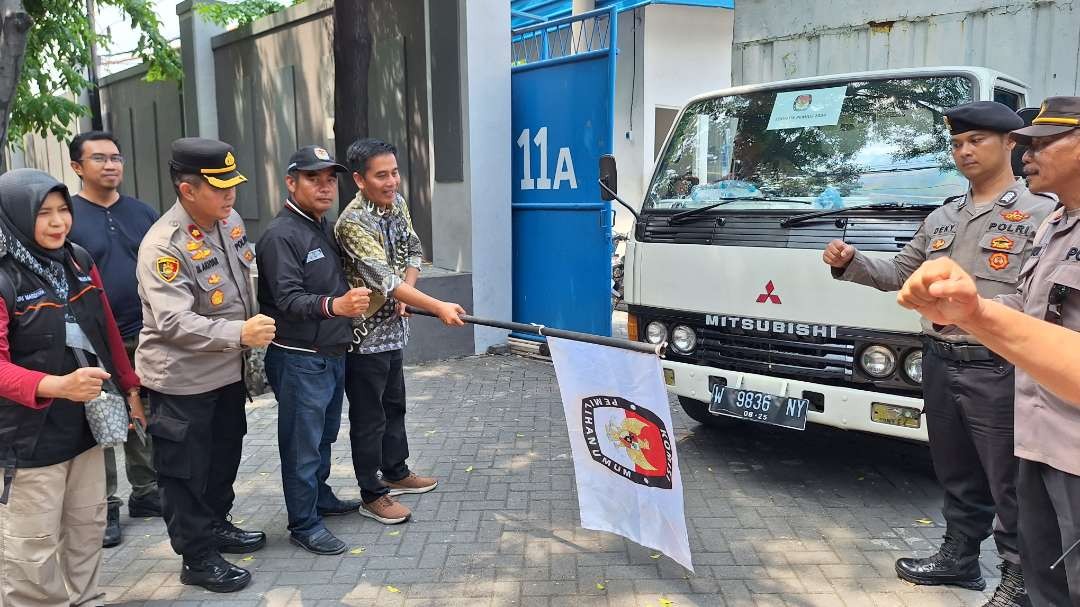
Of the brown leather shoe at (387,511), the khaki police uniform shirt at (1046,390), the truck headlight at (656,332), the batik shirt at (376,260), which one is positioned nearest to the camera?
the khaki police uniform shirt at (1046,390)

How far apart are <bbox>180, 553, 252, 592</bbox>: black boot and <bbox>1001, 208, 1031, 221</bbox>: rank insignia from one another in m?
3.57

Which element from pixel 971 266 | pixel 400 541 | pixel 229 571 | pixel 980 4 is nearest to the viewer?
pixel 971 266

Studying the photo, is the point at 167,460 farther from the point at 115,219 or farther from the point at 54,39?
the point at 54,39

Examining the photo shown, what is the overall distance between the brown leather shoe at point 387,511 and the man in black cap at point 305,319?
359mm

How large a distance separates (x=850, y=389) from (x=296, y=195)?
293cm

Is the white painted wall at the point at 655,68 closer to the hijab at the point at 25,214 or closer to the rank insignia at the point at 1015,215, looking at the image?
the rank insignia at the point at 1015,215

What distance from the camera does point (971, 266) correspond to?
3172mm

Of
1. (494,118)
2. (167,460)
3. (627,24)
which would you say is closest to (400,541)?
(167,460)

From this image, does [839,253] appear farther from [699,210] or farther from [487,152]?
[487,152]

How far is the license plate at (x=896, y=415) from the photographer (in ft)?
12.6

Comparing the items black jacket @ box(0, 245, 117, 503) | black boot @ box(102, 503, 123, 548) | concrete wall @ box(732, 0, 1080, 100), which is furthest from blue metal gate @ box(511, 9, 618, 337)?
black jacket @ box(0, 245, 117, 503)

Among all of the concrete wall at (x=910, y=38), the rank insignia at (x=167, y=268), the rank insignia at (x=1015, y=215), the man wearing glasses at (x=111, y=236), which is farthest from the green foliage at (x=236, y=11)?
the rank insignia at (x=1015, y=215)

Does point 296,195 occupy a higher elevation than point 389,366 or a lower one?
higher

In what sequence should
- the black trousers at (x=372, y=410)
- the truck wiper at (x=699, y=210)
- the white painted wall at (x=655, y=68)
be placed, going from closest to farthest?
the black trousers at (x=372, y=410) → the truck wiper at (x=699, y=210) → the white painted wall at (x=655, y=68)
